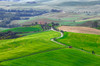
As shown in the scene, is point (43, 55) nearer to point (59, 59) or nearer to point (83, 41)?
point (59, 59)

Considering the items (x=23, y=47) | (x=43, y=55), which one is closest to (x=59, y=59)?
(x=43, y=55)

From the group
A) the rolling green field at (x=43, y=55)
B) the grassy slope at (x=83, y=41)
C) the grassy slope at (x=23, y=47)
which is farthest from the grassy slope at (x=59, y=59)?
the grassy slope at (x=83, y=41)

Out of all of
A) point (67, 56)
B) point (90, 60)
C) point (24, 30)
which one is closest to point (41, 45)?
point (67, 56)

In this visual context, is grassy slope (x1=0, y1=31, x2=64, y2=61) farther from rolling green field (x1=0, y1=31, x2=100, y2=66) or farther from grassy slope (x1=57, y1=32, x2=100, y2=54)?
grassy slope (x1=57, y1=32, x2=100, y2=54)

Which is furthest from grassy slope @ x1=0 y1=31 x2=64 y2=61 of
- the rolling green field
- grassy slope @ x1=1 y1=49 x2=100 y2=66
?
grassy slope @ x1=1 y1=49 x2=100 y2=66

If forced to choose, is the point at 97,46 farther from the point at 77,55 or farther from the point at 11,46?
the point at 11,46

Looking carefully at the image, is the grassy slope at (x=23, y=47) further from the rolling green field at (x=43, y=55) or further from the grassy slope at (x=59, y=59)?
the grassy slope at (x=59, y=59)
